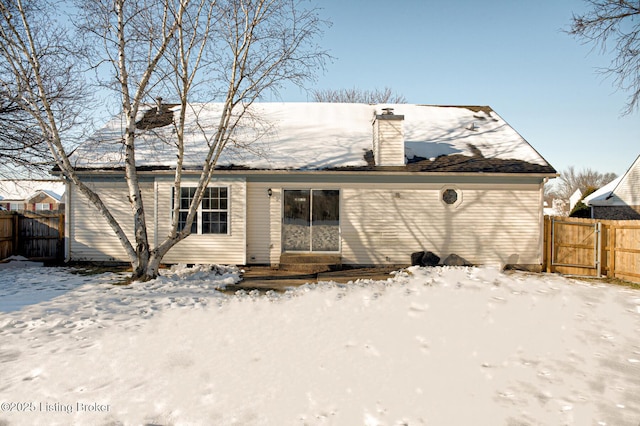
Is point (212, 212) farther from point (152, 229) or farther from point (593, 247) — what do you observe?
point (593, 247)

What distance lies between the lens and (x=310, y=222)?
35.7ft

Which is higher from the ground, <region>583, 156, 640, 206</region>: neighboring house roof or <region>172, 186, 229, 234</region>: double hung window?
<region>583, 156, 640, 206</region>: neighboring house roof

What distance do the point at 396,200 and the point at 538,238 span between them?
458 centimetres

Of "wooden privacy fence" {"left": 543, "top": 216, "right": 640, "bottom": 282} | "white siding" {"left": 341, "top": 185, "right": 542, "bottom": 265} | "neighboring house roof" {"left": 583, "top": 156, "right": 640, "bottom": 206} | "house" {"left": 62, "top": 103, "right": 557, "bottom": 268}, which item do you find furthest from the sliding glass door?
"neighboring house roof" {"left": 583, "top": 156, "right": 640, "bottom": 206}

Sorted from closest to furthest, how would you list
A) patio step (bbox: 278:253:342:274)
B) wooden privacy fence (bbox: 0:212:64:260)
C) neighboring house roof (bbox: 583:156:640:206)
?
patio step (bbox: 278:253:342:274), wooden privacy fence (bbox: 0:212:64:260), neighboring house roof (bbox: 583:156:640:206)

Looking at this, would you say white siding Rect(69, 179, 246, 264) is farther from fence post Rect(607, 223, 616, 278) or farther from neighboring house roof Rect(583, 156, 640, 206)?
neighboring house roof Rect(583, 156, 640, 206)

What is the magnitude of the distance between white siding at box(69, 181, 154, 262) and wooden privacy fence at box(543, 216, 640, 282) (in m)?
12.5

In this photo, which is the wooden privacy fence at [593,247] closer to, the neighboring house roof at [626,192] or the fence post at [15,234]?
the neighboring house roof at [626,192]

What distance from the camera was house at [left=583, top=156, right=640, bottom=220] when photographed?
20688 mm

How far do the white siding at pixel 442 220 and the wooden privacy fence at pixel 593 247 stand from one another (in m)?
0.52

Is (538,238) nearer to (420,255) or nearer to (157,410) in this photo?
(420,255)

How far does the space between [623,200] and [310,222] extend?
21.6 meters

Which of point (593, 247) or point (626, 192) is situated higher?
point (626, 192)

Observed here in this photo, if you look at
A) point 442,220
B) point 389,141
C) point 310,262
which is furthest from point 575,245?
point 310,262
